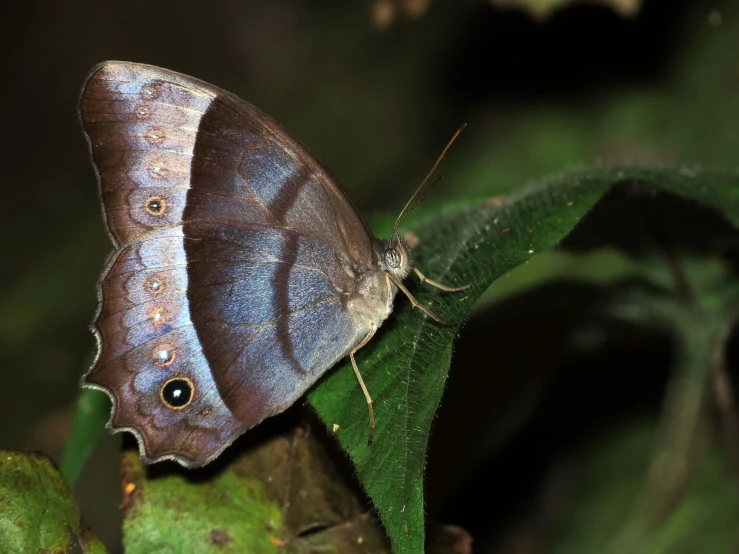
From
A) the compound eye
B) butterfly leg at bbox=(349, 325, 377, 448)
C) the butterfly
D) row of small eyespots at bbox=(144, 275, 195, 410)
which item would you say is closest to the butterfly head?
the compound eye

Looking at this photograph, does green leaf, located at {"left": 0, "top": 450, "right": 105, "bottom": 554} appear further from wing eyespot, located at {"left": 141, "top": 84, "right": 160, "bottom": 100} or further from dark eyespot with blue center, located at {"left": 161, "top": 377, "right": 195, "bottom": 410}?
wing eyespot, located at {"left": 141, "top": 84, "right": 160, "bottom": 100}

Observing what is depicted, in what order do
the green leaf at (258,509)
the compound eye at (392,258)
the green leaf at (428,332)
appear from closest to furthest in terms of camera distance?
the green leaf at (428,332), the green leaf at (258,509), the compound eye at (392,258)

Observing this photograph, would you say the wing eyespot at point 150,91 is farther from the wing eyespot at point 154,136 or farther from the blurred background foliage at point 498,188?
the blurred background foliage at point 498,188

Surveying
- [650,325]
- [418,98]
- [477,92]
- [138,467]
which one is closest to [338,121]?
[418,98]

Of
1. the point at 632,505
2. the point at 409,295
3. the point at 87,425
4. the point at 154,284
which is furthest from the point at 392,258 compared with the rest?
the point at 632,505

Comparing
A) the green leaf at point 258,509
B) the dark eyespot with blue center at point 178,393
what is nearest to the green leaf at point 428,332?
the green leaf at point 258,509

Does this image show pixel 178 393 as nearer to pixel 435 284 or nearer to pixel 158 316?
pixel 158 316
